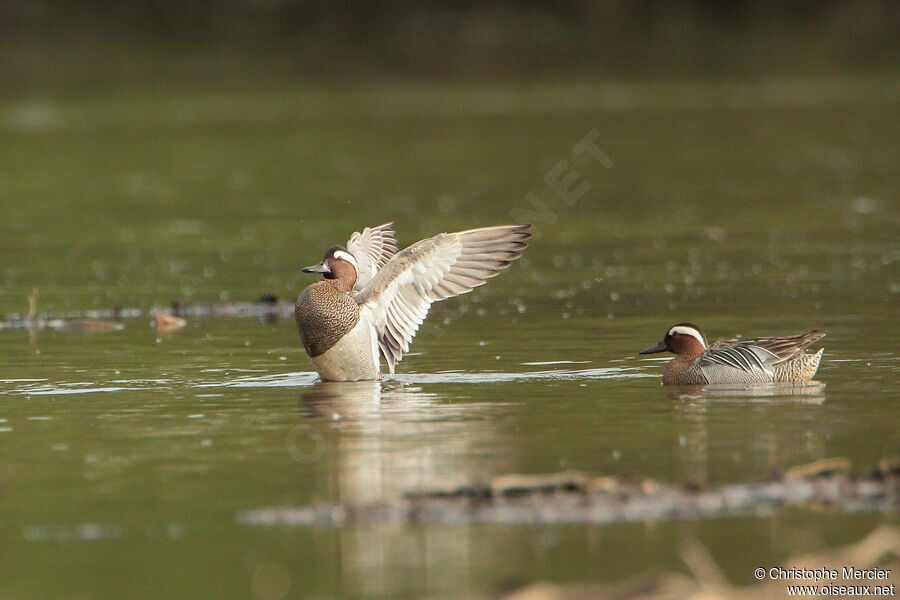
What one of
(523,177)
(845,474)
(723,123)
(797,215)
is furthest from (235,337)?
(723,123)

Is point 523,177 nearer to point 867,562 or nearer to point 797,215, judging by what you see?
point 797,215

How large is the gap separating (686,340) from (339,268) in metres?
2.76

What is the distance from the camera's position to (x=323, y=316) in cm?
1354

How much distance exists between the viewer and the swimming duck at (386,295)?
13562 millimetres

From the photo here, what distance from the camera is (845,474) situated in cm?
920

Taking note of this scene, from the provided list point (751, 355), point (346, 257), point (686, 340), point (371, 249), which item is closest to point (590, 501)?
point (751, 355)

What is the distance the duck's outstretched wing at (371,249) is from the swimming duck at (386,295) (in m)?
1.14

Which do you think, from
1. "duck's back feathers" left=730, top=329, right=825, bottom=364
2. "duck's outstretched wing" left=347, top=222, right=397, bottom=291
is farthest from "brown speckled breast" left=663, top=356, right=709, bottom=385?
"duck's outstretched wing" left=347, top=222, right=397, bottom=291

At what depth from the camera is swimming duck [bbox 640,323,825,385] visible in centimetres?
1266

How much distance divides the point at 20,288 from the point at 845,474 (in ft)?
41.6

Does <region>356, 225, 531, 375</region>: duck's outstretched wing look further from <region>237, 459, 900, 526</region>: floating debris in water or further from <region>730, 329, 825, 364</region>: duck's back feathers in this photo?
<region>237, 459, 900, 526</region>: floating debris in water

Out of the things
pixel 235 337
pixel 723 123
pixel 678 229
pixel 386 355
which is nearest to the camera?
pixel 386 355

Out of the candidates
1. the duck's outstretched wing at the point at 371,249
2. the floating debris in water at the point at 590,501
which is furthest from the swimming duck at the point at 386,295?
the floating debris in water at the point at 590,501

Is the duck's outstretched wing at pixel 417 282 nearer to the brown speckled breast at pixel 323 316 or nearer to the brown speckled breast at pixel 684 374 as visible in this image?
the brown speckled breast at pixel 323 316
